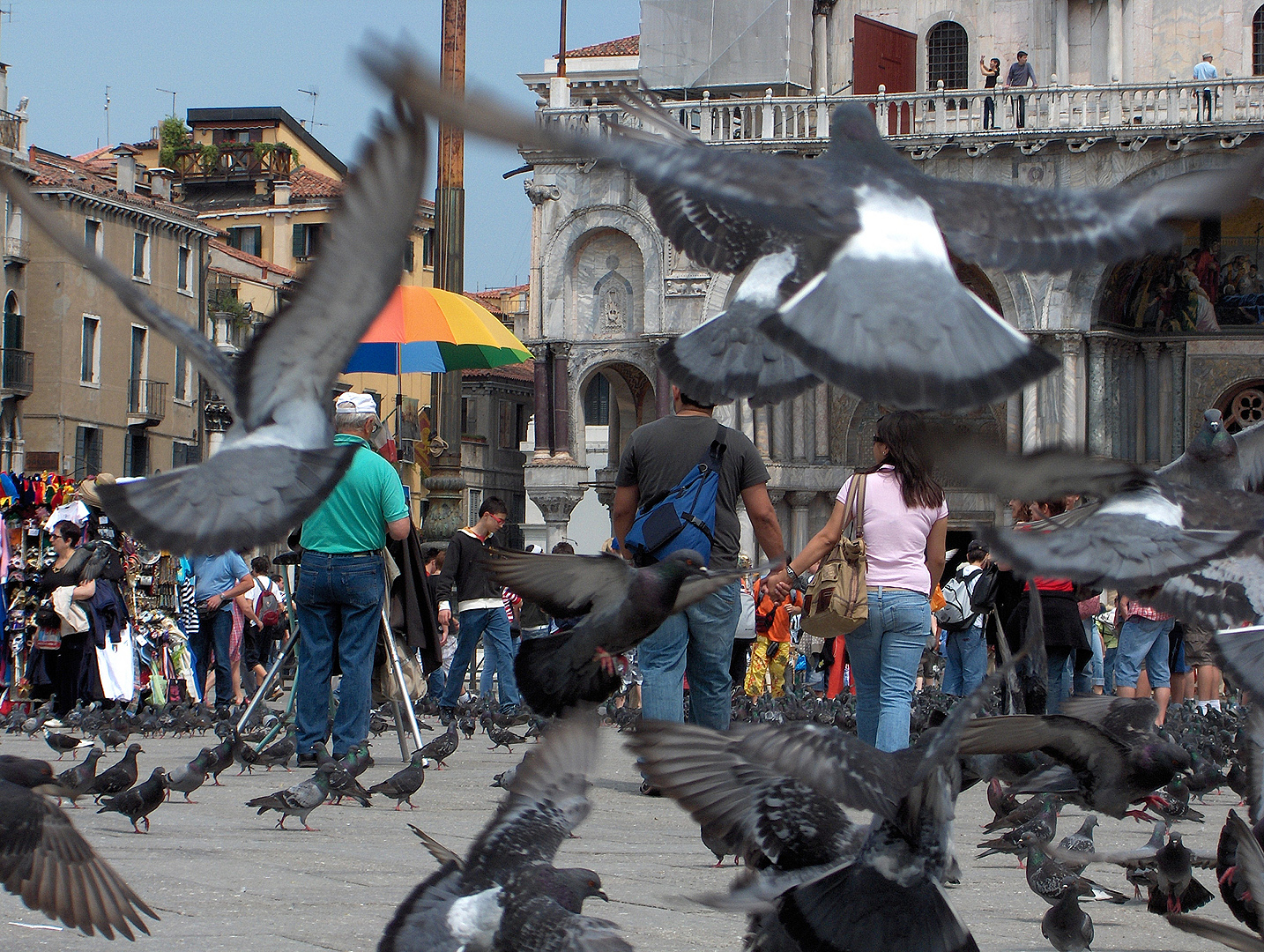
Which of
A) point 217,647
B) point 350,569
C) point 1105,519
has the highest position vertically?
point 1105,519

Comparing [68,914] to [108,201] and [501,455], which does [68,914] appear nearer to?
[108,201]

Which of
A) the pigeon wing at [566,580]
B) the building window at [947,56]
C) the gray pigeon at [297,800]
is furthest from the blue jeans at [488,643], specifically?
the building window at [947,56]

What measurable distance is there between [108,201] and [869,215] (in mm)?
35688

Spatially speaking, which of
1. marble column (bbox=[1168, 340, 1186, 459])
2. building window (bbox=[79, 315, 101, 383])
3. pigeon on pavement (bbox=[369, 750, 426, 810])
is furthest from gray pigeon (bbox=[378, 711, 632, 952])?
building window (bbox=[79, 315, 101, 383])

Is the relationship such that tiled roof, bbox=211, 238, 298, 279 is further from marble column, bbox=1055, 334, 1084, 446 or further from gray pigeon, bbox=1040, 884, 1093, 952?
gray pigeon, bbox=1040, 884, 1093, 952

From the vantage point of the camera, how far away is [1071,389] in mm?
24797

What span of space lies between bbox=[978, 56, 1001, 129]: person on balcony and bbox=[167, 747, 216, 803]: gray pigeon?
1966 centimetres

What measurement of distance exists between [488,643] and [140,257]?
28.3 m

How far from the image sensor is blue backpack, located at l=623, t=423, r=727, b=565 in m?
5.43

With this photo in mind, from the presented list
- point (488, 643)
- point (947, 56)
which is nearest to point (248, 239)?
point (947, 56)

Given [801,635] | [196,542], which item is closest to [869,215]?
[196,542]

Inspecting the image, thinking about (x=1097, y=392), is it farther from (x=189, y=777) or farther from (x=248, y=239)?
(x=248, y=239)

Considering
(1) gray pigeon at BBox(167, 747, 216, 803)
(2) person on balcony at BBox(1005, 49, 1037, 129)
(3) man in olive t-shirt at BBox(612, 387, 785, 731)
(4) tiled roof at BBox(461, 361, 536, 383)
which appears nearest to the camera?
(3) man in olive t-shirt at BBox(612, 387, 785, 731)

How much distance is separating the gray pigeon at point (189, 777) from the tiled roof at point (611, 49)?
29.7 metres
